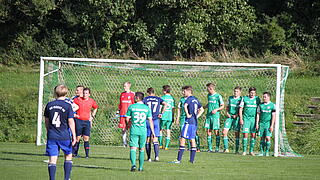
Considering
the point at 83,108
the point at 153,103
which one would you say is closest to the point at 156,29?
the point at 83,108

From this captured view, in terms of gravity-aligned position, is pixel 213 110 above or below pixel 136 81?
below

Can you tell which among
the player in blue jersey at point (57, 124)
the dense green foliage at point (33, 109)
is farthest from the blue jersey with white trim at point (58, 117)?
the dense green foliage at point (33, 109)

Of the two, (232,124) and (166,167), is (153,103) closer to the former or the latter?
(166,167)

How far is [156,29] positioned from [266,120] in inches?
556

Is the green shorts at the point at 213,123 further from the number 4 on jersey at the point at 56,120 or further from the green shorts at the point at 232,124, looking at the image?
the number 4 on jersey at the point at 56,120

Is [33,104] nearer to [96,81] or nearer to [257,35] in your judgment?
[96,81]

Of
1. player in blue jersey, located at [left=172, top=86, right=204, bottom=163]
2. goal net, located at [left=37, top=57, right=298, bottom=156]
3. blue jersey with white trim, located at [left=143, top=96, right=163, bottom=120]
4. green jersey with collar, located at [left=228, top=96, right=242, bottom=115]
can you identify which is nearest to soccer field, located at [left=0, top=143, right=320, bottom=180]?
player in blue jersey, located at [left=172, top=86, right=204, bottom=163]

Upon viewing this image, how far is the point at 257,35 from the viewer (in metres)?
29.0

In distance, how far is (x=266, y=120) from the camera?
50.7ft

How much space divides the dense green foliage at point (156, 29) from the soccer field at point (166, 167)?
536 inches

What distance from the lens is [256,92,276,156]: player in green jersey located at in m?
15.3

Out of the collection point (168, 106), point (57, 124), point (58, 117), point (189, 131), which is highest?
point (168, 106)

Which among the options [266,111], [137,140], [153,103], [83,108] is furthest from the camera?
[266,111]

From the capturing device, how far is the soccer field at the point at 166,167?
1059cm
